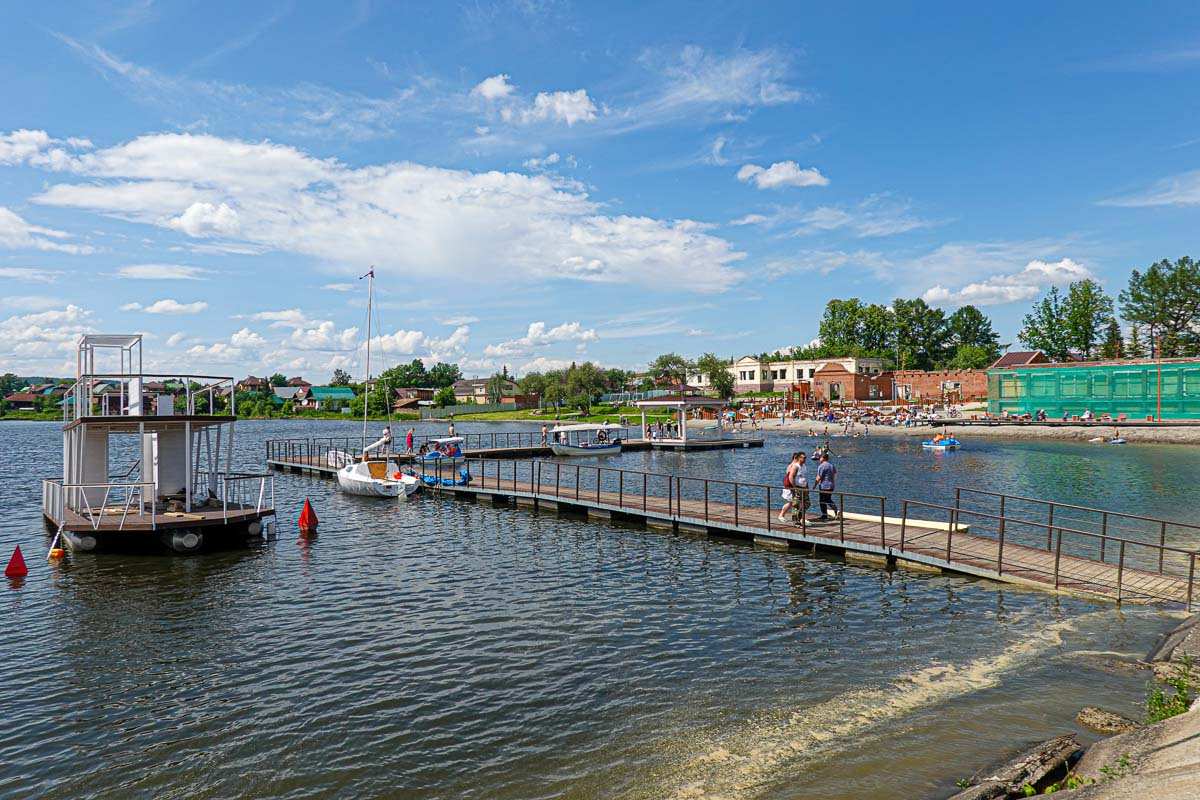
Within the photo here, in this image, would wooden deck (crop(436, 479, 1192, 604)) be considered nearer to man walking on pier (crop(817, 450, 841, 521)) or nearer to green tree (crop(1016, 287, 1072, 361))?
man walking on pier (crop(817, 450, 841, 521))

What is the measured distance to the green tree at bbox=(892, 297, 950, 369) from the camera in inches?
5728

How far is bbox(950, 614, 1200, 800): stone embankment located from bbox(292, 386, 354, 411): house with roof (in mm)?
155136

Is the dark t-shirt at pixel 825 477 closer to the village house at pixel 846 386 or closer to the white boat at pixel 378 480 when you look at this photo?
the white boat at pixel 378 480

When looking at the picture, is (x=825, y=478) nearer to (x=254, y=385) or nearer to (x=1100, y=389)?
(x=1100, y=389)

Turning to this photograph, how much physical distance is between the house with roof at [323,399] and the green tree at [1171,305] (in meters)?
145

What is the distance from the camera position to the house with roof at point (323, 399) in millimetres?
153000

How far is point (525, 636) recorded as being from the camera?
13742 millimetres

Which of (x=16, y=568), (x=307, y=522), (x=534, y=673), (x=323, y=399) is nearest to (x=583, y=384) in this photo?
(x=323, y=399)

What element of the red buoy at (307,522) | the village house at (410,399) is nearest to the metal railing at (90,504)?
the red buoy at (307,522)

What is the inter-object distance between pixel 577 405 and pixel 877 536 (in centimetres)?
11220

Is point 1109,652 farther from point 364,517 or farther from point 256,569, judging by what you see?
point 364,517

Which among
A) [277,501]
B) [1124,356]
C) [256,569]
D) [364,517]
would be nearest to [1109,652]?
[256,569]

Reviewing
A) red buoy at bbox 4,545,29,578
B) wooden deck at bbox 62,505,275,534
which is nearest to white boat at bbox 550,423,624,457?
wooden deck at bbox 62,505,275,534

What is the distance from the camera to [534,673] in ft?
39.1
